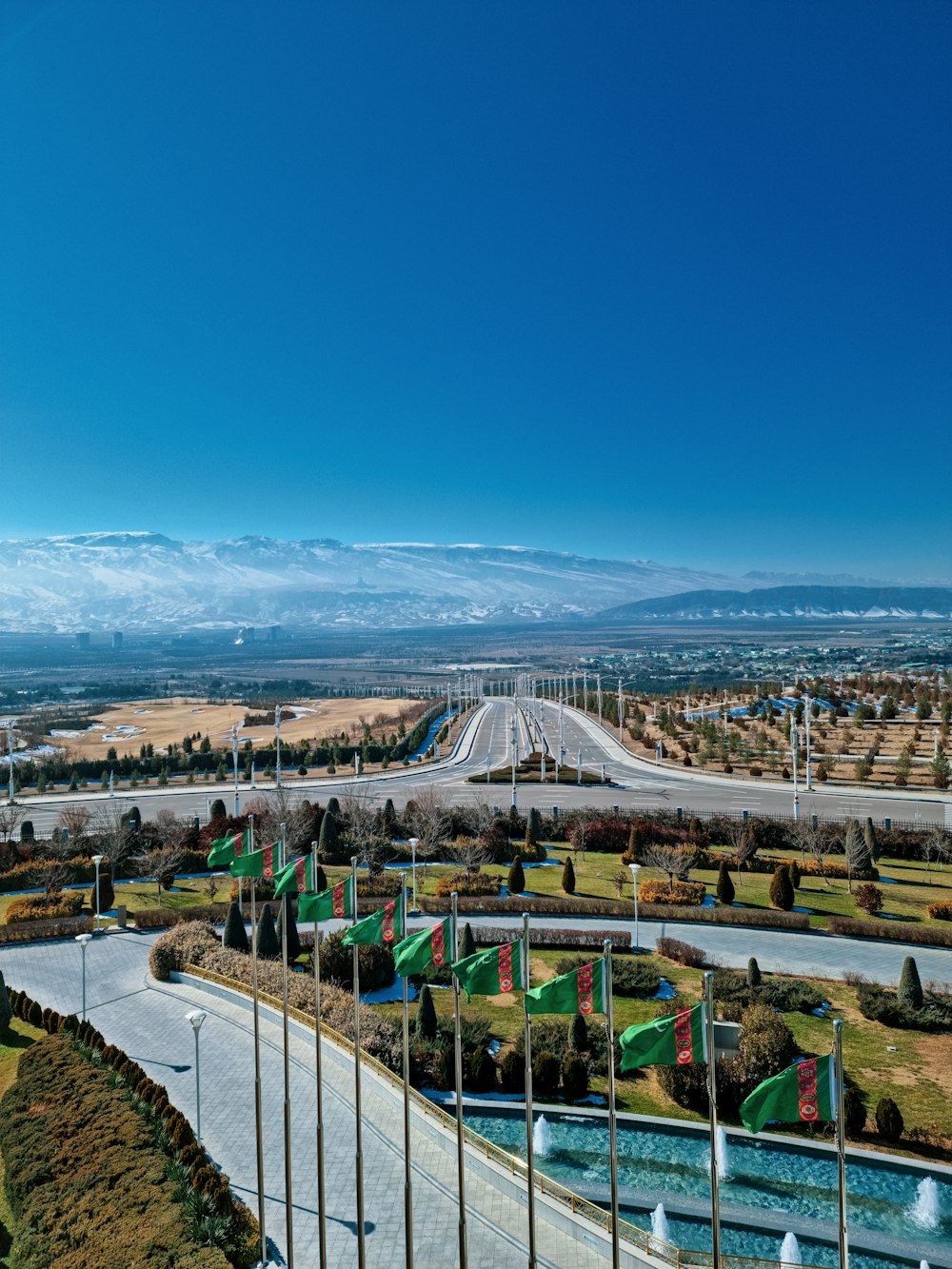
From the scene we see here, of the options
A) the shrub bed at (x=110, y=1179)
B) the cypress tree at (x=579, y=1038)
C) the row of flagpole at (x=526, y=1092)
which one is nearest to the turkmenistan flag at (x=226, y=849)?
the row of flagpole at (x=526, y=1092)

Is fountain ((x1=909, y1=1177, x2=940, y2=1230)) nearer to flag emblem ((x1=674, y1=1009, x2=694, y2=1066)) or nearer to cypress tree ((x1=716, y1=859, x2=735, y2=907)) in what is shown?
flag emblem ((x1=674, y1=1009, x2=694, y2=1066))

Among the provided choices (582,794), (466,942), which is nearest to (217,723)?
(582,794)

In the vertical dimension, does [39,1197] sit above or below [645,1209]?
above

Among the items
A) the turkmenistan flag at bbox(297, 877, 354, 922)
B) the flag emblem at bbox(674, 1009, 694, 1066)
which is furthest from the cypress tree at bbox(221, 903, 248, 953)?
the flag emblem at bbox(674, 1009, 694, 1066)

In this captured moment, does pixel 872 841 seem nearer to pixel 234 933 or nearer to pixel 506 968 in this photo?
pixel 234 933

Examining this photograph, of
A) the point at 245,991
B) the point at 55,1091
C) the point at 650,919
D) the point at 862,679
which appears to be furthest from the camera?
the point at 862,679

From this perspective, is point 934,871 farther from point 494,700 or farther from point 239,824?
point 494,700

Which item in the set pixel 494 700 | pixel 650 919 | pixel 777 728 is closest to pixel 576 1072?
pixel 650 919
